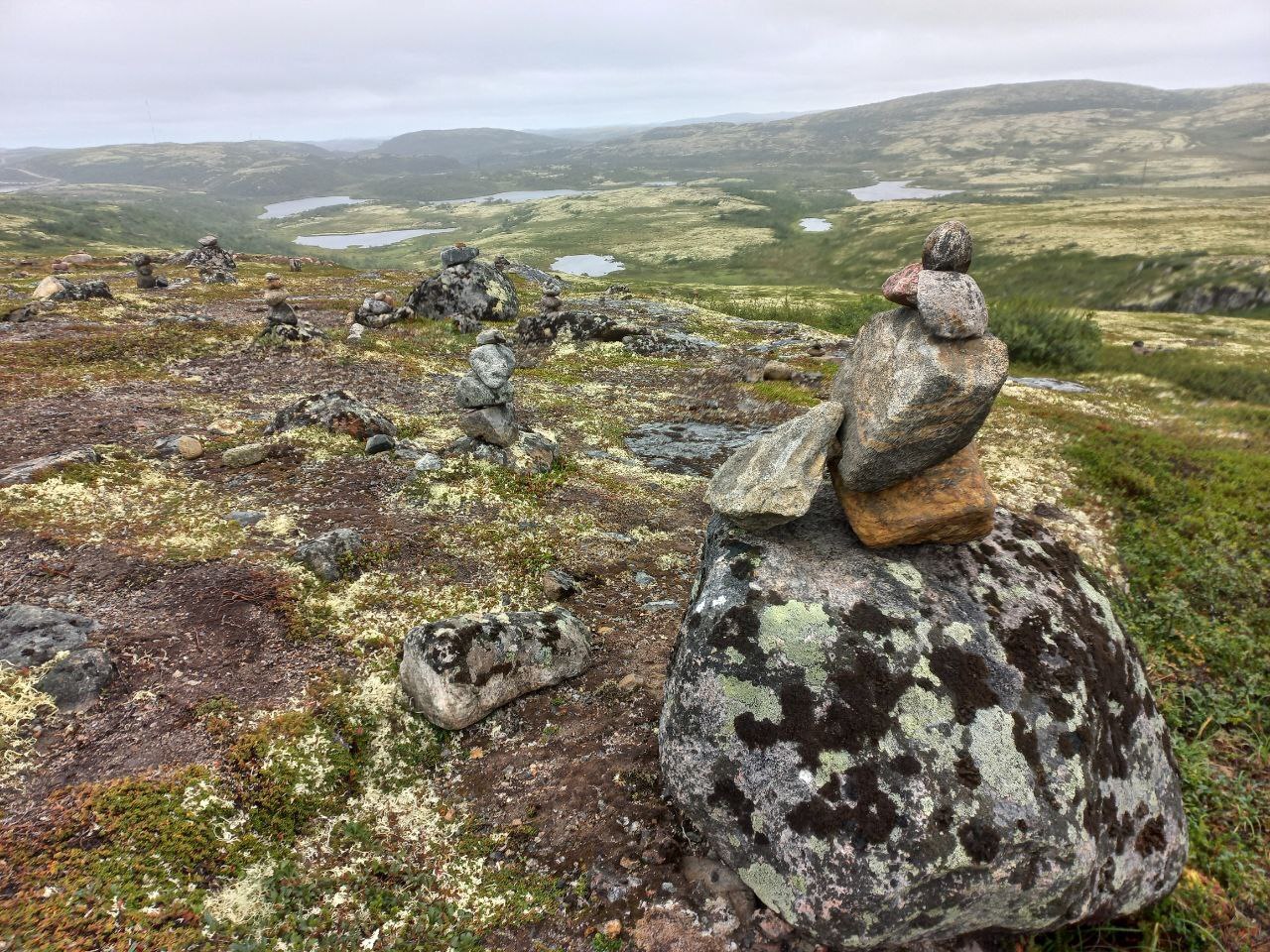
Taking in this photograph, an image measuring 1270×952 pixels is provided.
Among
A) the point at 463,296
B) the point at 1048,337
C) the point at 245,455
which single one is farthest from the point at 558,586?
the point at 1048,337

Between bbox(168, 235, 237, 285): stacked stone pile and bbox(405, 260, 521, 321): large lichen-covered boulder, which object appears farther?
bbox(168, 235, 237, 285): stacked stone pile

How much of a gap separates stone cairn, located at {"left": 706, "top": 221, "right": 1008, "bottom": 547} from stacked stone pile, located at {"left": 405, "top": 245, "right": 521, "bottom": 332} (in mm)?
41178

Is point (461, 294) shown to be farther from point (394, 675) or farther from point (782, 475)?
point (782, 475)

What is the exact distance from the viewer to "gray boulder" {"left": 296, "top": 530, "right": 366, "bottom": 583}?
567 inches

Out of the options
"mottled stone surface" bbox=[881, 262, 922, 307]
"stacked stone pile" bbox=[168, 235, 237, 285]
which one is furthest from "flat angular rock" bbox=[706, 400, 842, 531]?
"stacked stone pile" bbox=[168, 235, 237, 285]

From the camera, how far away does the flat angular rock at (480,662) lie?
427 inches

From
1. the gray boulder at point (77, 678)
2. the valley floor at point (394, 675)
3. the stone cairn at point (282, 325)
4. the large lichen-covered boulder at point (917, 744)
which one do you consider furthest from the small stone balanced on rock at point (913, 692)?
the stone cairn at point (282, 325)

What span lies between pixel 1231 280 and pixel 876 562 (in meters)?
101

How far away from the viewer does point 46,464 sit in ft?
57.6

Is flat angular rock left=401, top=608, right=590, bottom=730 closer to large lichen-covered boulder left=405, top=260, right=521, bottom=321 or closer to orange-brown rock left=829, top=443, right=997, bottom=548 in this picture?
orange-brown rock left=829, top=443, right=997, bottom=548

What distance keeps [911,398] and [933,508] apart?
2.09m

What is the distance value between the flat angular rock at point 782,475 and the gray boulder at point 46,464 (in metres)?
19.8

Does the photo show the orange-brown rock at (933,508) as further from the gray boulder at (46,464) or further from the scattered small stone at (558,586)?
the gray boulder at (46,464)

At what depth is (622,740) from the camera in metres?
10.5
